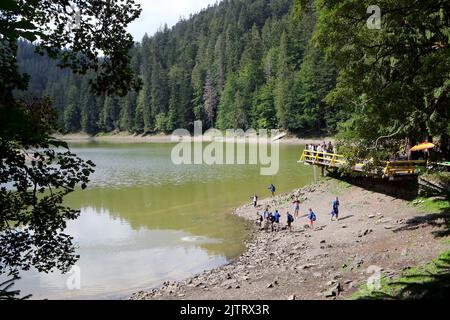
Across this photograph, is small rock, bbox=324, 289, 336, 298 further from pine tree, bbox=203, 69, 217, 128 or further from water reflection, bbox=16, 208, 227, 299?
pine tree, bbox=203, 69, 217, 128

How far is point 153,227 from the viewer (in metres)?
29.5

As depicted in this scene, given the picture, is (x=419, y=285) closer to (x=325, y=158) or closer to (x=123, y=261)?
(x=123, y=261)

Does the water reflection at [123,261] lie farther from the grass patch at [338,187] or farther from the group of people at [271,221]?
the grass patch at [338,187]

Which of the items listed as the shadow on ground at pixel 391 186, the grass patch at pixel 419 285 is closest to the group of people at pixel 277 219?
the shadow on ground at pixel 391 186

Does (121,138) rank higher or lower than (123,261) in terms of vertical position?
higher

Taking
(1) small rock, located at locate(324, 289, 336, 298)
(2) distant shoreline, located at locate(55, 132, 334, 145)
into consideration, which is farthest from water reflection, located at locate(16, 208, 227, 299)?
(2) distant shoreline, located at locate(55, 132, 334, 145)

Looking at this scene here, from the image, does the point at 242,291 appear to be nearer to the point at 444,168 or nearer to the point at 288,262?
the point at 288,262

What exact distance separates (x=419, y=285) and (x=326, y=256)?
770cm

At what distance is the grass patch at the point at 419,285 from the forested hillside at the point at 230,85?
69.8 meters

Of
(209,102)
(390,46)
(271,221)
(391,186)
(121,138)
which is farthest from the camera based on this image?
(121,138)

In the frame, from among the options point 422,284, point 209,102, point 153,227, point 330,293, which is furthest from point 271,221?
point 209,102

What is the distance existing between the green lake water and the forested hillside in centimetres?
4335

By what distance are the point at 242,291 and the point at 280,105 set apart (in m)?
87.1
